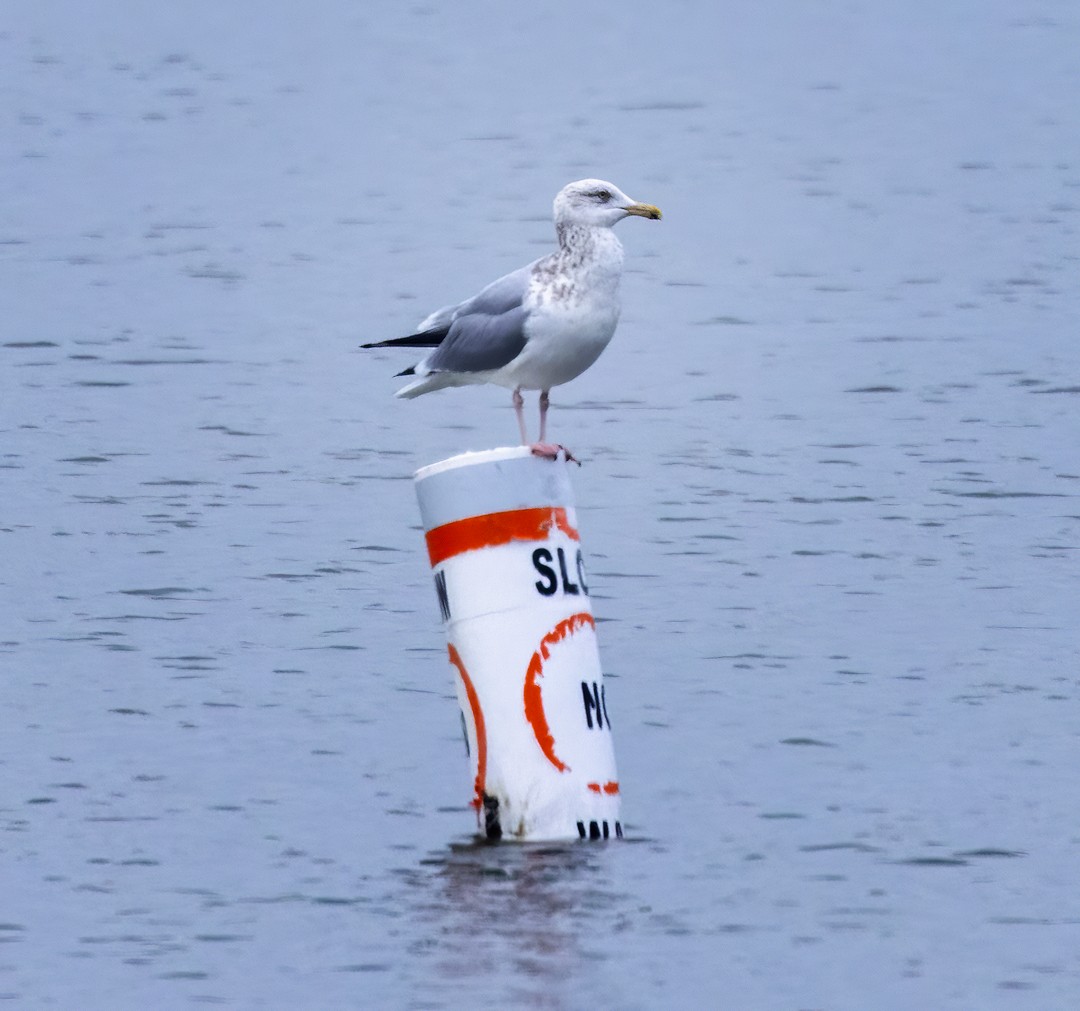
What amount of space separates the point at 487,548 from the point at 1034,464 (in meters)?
7.11

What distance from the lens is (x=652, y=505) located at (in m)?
14.4

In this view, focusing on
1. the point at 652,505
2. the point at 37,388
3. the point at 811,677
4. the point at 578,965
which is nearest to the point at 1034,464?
the point at 652,505

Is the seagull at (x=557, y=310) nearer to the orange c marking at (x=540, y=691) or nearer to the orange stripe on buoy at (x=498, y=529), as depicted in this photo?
the orange stripe on buoy at (x=498, y=529)

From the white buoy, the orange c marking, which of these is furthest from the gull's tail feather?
the orange c marking

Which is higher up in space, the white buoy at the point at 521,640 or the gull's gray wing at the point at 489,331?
the gull's gray wing at the point at 489,331

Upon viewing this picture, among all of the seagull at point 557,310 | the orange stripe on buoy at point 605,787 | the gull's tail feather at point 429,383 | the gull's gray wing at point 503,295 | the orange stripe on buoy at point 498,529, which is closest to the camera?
the orange stripe on buoy at point 498,529

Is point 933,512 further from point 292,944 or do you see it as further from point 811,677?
point 292,944

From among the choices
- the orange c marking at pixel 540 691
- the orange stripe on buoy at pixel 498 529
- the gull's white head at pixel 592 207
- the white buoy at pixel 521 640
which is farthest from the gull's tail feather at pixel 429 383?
the orange c marking at pixel 540 691

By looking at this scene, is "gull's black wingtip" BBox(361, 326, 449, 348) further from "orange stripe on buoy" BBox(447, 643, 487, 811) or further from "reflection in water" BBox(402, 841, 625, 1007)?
"reflection in water" BBox(402, 841, 625, 1007)

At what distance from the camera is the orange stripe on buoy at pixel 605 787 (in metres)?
8.96

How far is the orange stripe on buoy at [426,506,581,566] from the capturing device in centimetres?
870

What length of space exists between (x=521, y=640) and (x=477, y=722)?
35 centimetres

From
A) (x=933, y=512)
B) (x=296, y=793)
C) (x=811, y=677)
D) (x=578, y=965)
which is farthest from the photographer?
(x=933, y=512)

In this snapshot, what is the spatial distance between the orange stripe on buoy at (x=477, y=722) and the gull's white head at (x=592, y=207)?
1732mm
